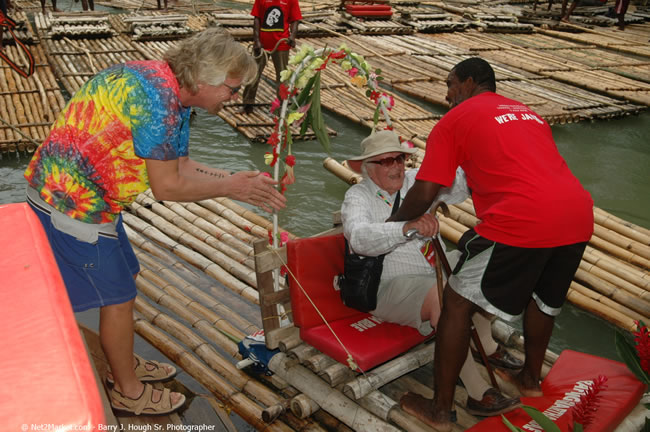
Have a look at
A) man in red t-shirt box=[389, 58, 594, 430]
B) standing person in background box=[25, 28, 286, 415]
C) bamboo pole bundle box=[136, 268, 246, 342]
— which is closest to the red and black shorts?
man in red t-shirt box=[389, 58, 594, 430]

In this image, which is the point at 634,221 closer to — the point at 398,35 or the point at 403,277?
the point at 403,277

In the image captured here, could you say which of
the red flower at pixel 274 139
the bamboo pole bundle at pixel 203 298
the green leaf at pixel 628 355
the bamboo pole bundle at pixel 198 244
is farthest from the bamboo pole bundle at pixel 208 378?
the green leaf at pixel 628 355

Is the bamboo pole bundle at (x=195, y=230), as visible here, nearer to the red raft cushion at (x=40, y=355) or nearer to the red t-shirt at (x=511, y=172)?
the red t-shirt at (x=511, y=172)

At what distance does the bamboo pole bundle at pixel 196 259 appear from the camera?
404cm

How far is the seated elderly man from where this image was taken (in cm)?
270

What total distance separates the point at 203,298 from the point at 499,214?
2.24 m

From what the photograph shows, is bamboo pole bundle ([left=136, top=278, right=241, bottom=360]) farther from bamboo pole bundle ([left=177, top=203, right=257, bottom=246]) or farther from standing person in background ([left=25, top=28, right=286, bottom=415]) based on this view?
standing person in background ([left=25, top=28, right=286, bottom=415])

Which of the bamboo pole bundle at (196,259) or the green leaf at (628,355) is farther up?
the green leaf at (628,355)

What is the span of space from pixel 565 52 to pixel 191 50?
1187cm

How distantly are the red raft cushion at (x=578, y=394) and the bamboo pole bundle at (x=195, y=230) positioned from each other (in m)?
2.20

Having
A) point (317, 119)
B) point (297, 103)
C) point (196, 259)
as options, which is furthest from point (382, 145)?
point (196, 259)

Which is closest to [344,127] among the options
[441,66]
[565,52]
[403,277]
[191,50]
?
[441,66]

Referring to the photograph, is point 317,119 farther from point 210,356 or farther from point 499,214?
point 210,356

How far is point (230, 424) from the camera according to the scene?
9.44 feet
